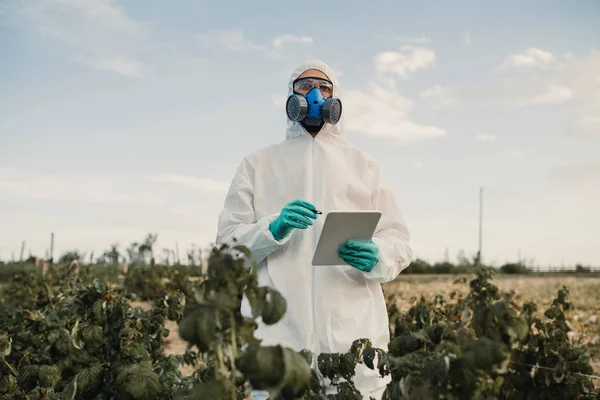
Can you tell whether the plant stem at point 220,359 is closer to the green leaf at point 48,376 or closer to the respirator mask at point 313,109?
the respirator mask at point 313,109

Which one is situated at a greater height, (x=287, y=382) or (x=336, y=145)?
(x=336, y=145)

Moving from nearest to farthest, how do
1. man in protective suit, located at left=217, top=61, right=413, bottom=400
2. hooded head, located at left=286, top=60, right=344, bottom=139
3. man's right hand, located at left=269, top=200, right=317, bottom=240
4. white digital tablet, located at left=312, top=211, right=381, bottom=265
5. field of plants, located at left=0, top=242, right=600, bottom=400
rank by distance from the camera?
1. field of plants, located at left=0, top=242, right=600, bottom=400
2. white digital tablet, located at left=312, top=211, right=381, bottom=265
3. man's right hand, located at left=269, top=200, right=317, bottom=240
4. man in protective suit, located at left=217, top=61, right=413, bottom=400
5. hooded head, located at left=286, top=60, right=344, bottom=139

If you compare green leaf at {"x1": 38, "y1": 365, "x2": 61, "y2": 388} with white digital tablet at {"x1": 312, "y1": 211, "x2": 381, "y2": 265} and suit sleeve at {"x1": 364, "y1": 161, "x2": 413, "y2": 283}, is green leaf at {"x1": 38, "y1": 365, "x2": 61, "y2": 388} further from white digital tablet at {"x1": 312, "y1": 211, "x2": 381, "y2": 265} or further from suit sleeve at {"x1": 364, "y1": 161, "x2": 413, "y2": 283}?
suit sleeve at {"x1": 364, "y1": 161, "x2": 413, "y2": 283}

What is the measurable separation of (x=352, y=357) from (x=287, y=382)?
960 millimetres

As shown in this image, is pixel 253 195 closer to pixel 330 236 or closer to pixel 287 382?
pixel 330 236

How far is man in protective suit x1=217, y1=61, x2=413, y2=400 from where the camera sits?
302cm

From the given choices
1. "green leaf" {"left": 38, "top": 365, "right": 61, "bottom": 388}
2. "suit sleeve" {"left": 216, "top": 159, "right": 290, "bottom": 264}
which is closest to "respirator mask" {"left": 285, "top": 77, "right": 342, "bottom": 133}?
"suit sleeve" {"left": 216, "top": 159, "right": 290, "bottom": 264}

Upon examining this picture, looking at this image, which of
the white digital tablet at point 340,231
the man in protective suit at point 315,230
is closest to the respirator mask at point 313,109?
the man in protective suit at point 315,230

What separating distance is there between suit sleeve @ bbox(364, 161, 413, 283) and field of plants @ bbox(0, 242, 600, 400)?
1.16 feet

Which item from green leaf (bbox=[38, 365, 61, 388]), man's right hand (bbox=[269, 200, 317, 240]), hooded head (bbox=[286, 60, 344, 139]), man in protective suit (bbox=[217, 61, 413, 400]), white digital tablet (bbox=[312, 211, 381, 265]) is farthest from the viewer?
hooded head (bbox=[286, 60, 344, 139])

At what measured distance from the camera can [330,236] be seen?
9.21ft

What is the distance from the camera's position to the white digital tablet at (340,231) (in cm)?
274

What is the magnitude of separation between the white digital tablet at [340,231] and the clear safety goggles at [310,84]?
0.97m

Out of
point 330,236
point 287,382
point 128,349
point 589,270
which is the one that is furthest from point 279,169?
point 589,270
